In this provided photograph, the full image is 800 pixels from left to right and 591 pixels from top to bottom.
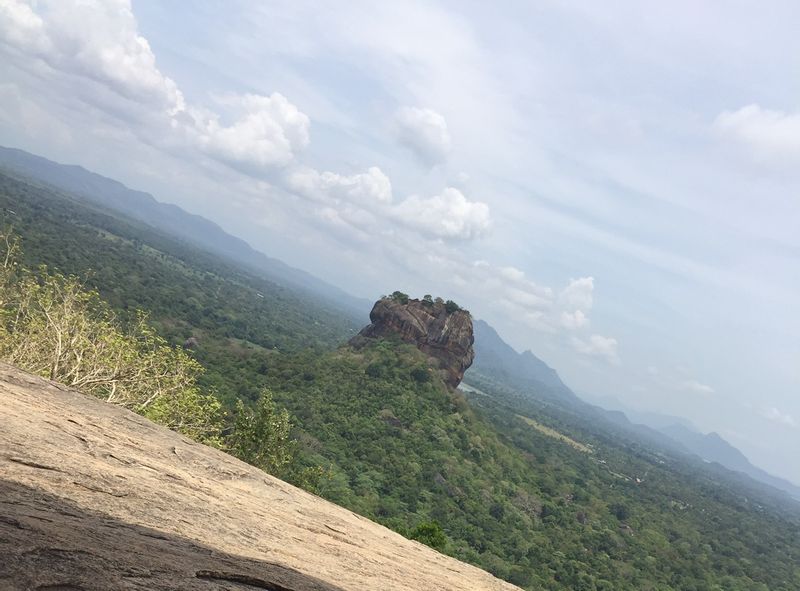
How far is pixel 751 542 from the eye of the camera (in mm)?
106250

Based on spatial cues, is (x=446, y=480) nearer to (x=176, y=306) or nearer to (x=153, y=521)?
(x=153, y=521)

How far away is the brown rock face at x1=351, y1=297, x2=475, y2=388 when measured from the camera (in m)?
84.2

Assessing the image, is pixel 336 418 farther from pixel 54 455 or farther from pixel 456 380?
pixel 54 455

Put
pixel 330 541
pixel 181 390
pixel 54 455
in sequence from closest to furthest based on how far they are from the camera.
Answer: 1. pixel 54 455
2. pixel 330 541
3. pixel 181 390

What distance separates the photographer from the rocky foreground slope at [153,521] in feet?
19.1

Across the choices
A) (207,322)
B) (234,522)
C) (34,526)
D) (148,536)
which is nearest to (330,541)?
(234,522)

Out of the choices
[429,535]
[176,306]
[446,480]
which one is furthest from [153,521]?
[176,306]

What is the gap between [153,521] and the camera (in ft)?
28.5

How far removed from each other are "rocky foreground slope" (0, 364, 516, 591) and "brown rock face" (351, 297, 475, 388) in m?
68.0

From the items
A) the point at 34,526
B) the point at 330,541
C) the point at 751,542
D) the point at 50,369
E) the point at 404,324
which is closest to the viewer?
the point at 34,526

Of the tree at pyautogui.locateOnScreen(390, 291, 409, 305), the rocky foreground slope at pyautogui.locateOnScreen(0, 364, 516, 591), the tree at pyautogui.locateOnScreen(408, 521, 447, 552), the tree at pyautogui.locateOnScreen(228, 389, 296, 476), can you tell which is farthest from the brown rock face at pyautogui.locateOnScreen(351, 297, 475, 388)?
the rocky foreground slope at pyautogui.locateOnScreen(0, 364, 516, 591)

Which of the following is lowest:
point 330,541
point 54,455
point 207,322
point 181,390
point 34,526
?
point 207,322

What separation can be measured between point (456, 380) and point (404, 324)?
41.8ft

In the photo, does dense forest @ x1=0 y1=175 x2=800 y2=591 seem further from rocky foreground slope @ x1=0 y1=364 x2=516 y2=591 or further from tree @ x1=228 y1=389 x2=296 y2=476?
rocky foreground slope @ x1=0 y1=364 x2=516 y2=591
